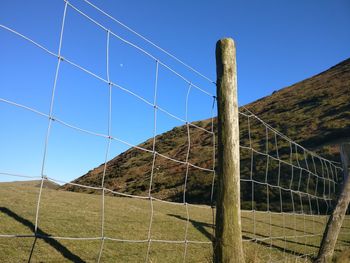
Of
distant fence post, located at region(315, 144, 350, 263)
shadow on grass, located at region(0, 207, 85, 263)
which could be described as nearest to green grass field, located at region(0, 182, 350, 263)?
shadow on grass, located at region(0, 207, 85, 263)

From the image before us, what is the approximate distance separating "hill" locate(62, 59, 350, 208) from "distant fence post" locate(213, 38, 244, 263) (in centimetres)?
1351

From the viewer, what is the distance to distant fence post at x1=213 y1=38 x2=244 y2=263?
445cm

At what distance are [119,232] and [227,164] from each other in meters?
3.05

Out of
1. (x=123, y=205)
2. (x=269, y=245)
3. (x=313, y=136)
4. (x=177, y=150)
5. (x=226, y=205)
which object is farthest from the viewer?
(x=177, y=150)

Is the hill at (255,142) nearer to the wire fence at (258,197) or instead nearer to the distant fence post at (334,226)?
the wire fence at (258,197)

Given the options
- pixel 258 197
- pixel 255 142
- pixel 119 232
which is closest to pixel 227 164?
pixel 119 232

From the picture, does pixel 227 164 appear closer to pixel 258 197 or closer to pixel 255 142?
pixel 258 197

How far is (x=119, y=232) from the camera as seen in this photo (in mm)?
7102

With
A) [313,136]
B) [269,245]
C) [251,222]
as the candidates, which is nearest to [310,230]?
[251,222]

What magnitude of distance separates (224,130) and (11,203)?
474 centimetres

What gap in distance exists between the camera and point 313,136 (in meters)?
31.3

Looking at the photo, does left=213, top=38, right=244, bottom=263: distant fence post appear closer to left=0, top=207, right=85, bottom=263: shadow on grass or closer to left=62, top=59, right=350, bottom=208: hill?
left=0, top=207, right=85, bottom=263: shadow on grass

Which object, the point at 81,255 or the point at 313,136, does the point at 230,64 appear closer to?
the point at 81,255

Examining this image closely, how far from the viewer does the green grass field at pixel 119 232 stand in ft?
18.3
